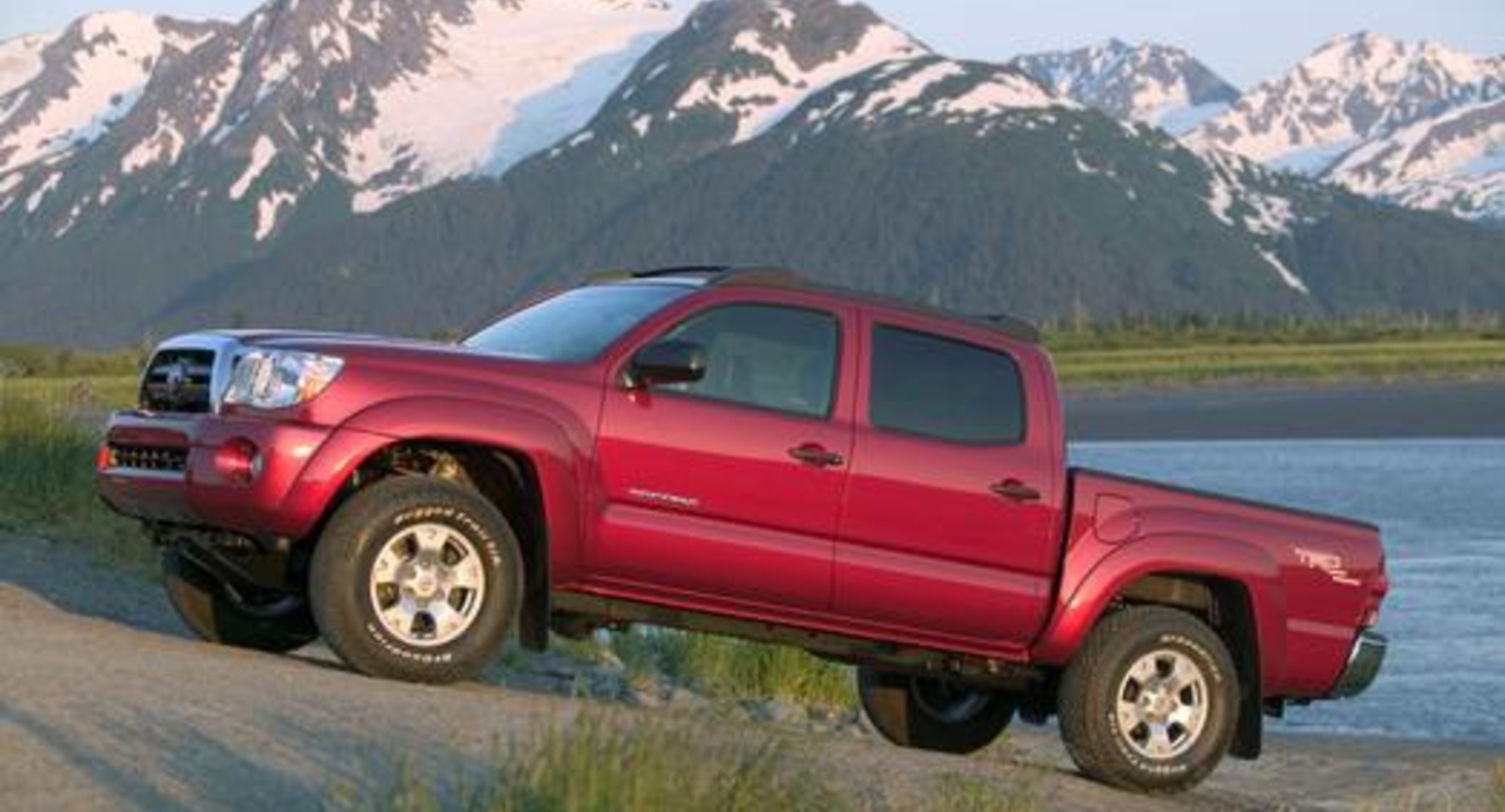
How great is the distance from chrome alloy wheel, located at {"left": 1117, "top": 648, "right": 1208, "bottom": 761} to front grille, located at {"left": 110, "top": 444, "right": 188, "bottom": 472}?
12.8ft

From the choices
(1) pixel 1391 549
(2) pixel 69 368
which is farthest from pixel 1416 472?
(2) pixel 69 368

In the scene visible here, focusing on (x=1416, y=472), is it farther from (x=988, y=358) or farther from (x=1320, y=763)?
(x=988, y=358)

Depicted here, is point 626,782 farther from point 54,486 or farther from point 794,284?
point 54,486

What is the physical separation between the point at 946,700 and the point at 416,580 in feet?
10.4

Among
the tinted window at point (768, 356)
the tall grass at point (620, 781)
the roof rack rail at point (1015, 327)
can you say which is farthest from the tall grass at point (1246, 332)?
the tall grass at point (620, 781)

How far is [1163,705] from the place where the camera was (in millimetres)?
12469

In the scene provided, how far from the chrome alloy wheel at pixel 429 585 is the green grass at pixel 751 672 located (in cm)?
463

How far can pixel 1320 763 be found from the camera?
1598 centimetres

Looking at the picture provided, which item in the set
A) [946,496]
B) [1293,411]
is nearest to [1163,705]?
[946,496]

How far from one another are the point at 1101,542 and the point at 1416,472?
103ft

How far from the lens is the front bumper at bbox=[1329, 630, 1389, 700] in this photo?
41.6ft

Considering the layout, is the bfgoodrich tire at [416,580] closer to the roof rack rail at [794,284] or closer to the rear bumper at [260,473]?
the rear bumper at [260,473]

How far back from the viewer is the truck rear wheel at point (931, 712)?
13.6m

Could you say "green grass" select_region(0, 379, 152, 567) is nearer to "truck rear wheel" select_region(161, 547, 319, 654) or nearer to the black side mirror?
"truck rear wheel" select_region(161, 547, 319, 654)
